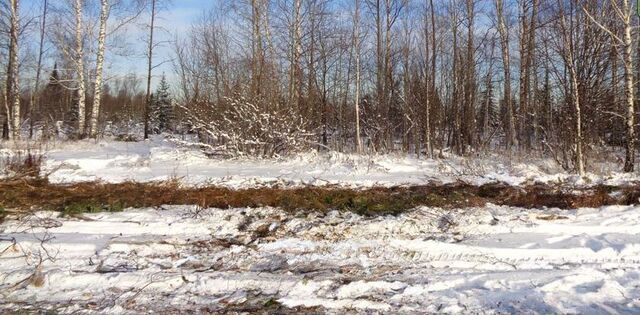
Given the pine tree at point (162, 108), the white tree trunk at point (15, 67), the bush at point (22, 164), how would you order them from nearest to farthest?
the bush at point (22, 164)
the white tree trunk at point (15, 67)
the pine tree at point (162, 108)

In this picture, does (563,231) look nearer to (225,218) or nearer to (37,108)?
(225,218)

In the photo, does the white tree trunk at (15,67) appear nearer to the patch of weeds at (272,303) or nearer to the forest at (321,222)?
the forest at (321,222)

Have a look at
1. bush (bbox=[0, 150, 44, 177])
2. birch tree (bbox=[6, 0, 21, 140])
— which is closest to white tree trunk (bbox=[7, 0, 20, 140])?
birch tree (bbox=[6, 0, 21, 140])

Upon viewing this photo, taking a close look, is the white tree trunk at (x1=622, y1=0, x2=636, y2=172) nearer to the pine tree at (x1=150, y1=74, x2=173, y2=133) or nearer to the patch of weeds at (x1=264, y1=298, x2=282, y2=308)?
the patch of weeds at (x1=264, y1=298, x2=282, y2=308)

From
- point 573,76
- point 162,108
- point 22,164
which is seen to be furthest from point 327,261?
point 162,108

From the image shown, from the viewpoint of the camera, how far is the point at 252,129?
15188mm

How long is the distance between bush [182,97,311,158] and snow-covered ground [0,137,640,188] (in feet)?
1.69

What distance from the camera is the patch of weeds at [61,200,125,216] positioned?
6590 mm

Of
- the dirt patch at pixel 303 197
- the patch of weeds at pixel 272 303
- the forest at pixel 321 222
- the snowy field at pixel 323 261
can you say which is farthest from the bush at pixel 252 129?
the patch of weeds at pixel 272 303

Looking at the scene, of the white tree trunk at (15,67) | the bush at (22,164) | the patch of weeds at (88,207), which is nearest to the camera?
the patch of weeds at (88,207)

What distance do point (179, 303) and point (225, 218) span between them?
8.94 ft

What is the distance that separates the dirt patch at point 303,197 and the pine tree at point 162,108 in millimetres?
34717

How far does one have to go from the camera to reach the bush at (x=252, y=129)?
1493 centimetres

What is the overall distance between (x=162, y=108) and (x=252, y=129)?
30.8m
